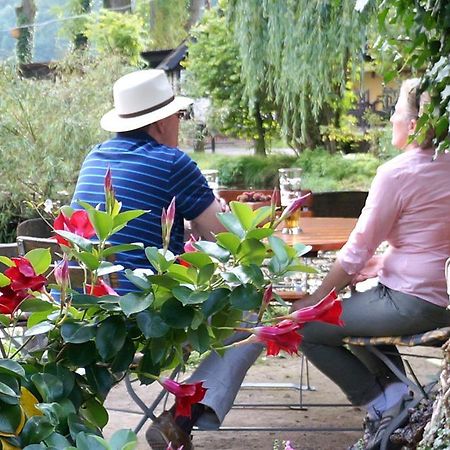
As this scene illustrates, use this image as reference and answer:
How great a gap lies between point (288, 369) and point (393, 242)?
2.20 meters

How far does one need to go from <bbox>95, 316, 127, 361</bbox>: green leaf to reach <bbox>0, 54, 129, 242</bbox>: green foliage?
631cm

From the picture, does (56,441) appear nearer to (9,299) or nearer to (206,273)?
(9,299)

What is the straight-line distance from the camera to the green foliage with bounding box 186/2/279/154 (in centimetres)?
1942

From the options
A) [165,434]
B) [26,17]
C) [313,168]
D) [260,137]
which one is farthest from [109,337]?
[26,17]

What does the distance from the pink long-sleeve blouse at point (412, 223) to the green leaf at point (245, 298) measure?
1780 millimetres

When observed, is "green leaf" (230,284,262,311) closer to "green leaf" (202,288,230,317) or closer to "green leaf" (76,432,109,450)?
"green leaf" (202,288,230,317)

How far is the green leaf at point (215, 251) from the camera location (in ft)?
5.73

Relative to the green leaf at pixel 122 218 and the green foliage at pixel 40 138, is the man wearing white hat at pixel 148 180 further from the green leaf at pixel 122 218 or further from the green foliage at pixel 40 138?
the green foliage at pixel 40 138

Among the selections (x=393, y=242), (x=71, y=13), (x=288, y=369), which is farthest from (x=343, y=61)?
(x=71, y=13)

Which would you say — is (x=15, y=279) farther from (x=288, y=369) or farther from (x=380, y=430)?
(x=288, y=369)

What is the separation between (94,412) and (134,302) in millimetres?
233

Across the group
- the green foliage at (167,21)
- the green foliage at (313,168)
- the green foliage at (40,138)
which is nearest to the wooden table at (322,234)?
the green foliage at (40,138)

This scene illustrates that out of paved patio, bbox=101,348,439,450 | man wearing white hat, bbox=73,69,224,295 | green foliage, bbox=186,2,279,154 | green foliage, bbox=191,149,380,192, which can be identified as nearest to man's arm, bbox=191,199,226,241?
man wearing white hat, bbox=73,69,224,295

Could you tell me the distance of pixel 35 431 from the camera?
156 centimetres
